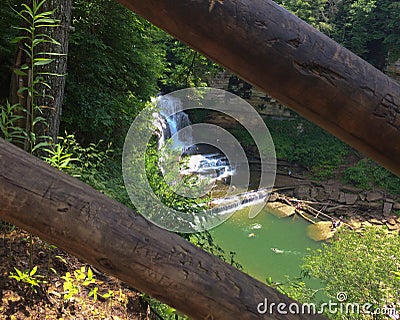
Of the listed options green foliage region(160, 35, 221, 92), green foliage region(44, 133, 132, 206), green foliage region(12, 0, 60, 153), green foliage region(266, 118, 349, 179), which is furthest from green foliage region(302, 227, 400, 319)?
green foliage region(266, 118, 349, 179)

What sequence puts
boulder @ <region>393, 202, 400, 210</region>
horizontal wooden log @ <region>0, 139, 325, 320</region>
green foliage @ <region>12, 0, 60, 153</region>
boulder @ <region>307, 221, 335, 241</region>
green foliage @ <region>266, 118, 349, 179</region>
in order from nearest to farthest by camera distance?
horizontal wooden log @ <region>0, 139, 325, 320</region>, green foliage @ <region>12, 0, 60, 153</region>, boulder @ <region>307, 221, 335, 241</region>, boulder @ <region>393, 202, 400, 210</region>, green foliage @ <region>266, 118, 349, 179</region>

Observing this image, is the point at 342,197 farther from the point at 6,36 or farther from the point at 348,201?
the point at 6,36

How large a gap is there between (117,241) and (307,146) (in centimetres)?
1090

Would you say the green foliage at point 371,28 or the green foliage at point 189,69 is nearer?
the green foliage at point 189,69

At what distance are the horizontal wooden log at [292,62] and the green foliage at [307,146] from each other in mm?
9973

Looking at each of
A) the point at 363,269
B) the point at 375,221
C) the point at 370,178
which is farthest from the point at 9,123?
the point at 370,178

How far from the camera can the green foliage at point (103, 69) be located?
344 cm

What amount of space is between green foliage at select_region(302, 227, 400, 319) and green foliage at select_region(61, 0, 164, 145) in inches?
99.5

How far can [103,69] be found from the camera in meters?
3.66

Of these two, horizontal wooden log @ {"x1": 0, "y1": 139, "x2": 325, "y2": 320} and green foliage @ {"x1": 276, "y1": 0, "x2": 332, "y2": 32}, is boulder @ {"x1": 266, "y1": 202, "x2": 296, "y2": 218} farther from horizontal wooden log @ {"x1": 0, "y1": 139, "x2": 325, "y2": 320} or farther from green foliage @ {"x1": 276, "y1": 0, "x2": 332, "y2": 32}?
horizontal wooden log @ {"x1": 0, "y1": 139, "x2": 325, "y2": 320}

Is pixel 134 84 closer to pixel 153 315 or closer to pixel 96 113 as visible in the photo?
pixel 96 113

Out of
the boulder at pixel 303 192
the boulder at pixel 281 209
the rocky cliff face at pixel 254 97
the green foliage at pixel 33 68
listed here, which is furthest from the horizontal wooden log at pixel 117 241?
the rocky cliff face at pixel 254 97

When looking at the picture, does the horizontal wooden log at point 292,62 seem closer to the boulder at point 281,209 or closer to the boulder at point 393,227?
the boulder at point 281,209

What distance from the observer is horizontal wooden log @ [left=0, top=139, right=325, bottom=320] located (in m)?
0.63
